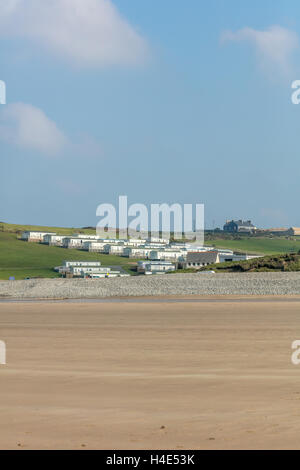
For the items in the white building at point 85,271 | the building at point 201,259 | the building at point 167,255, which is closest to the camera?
the white building at point 85,271

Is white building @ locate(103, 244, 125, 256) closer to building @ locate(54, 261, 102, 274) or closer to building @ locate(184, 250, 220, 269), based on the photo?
building @ locate(184, 250, 220, 269)

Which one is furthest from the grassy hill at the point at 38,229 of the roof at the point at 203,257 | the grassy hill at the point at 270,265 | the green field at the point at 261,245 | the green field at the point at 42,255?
the grassy hill at the point at 270,265

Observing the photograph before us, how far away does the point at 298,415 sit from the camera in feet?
29.8

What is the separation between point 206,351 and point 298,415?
8.16 metres

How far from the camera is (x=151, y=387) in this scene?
11.6 meters

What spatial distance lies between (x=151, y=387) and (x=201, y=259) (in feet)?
304

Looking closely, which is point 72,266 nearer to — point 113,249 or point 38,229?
point 113,249

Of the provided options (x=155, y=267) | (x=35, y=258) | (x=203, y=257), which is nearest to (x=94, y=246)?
(x=35, y=258)

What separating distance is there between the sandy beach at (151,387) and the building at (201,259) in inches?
3004

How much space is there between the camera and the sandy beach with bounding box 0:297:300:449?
26.9 ft

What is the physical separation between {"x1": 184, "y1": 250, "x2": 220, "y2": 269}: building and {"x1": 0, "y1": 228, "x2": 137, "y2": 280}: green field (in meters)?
9.74

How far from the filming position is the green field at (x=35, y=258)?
10054 centimetres

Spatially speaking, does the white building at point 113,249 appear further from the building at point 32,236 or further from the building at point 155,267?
the building at point 155,267
